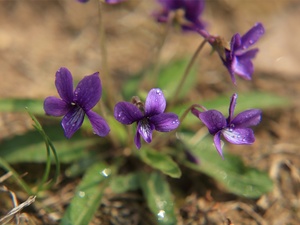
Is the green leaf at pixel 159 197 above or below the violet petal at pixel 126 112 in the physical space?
below

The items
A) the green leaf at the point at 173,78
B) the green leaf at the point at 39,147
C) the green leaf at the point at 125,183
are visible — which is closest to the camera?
the green leaf at the point at 125,183

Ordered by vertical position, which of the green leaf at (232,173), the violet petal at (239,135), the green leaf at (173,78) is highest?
the violet petal at (239,135)

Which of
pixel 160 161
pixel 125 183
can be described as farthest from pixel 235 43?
pixel 125 183

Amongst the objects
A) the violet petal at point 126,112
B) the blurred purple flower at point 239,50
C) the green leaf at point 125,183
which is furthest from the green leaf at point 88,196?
the blurred purple flower at point 239,50

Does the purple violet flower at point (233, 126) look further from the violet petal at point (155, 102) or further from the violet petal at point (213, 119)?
the violet petal at point (155, 102)

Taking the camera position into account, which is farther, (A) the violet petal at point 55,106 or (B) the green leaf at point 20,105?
(B) the green leaf at point 20,105

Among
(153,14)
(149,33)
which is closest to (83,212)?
(153,14)

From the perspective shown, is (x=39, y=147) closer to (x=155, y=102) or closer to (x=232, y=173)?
(x=155, y=102)

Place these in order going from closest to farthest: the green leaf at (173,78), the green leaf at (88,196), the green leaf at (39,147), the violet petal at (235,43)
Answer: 1. the violet petal at (235,43)
2. the green leaf at (88,196)
3. the green leaf at (39,147)
4. the green leaf at (173,78)
